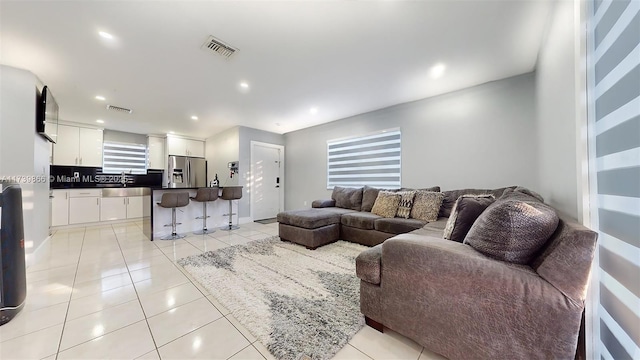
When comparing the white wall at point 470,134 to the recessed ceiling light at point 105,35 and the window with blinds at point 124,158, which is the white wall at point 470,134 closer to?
the recessed ceiling light at point 105,35

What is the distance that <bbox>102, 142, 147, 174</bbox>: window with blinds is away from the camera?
17.9ft

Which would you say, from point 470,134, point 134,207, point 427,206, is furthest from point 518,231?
point 134,207

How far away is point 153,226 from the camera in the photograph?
12.4 feet

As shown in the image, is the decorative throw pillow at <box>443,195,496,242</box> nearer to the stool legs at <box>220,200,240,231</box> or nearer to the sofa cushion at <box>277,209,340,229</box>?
the sofa cushion at <box>277,209,340,229</box>

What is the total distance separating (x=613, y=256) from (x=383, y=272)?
1030mm

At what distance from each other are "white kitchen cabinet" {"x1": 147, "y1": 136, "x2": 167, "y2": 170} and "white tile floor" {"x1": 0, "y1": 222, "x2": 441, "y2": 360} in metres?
3.82

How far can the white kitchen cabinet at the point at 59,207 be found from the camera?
172 inches

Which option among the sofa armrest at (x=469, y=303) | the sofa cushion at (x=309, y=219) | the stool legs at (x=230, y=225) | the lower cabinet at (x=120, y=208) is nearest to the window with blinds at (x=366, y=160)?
the sofa cushion at (x=309, y=219)

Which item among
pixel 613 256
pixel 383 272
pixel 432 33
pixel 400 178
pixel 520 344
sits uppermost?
pixel 432 33

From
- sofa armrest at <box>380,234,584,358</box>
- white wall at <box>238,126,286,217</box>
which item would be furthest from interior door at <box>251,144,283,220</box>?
sofa armrest at <box>380,234,584,358</box>

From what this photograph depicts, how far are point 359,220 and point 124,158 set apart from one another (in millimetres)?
6412

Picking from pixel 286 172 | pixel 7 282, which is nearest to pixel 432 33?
pixel 7 282

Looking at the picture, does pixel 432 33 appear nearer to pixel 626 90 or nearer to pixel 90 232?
pixel 626 90

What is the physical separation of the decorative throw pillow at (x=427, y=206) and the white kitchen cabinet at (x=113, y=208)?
6.45 metres
